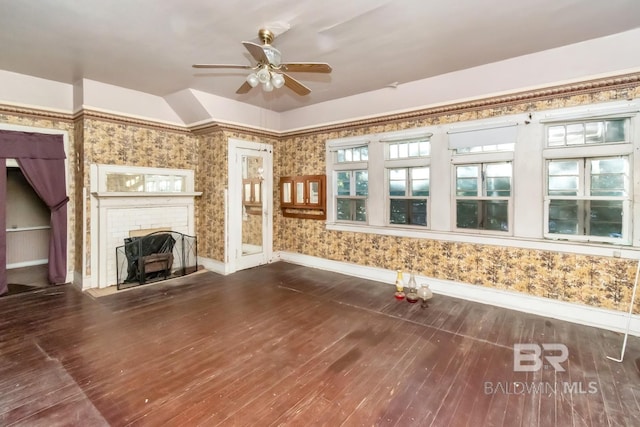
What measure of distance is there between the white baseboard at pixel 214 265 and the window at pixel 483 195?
387cm

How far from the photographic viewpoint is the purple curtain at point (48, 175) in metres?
4.11

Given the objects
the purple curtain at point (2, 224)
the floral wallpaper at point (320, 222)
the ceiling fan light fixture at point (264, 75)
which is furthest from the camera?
the purple curtain at point (2, 224)

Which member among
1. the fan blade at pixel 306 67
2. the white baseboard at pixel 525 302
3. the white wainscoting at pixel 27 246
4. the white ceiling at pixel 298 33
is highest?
the white ceiling at pixel 298 33

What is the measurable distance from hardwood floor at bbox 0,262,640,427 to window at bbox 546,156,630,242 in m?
1.11

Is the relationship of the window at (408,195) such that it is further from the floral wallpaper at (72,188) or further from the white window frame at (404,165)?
the floral wallpaper at (72,188)

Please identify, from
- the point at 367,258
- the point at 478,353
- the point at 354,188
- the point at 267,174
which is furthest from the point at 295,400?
the point at 267,174

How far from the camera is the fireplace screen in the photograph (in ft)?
15.4

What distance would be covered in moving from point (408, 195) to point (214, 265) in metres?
3.61

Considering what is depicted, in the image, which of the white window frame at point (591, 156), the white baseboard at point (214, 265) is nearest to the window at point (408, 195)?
the white window frame at point (591, 156)

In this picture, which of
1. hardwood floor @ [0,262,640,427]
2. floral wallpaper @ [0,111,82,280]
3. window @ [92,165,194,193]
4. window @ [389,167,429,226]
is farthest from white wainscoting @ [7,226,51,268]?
window @ [389,167,429,226]

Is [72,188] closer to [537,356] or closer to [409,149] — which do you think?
[409,149]

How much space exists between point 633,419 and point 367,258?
11.3 ft

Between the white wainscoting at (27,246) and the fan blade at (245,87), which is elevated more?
the fan blade at (245,87)

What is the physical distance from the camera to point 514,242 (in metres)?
3.78
